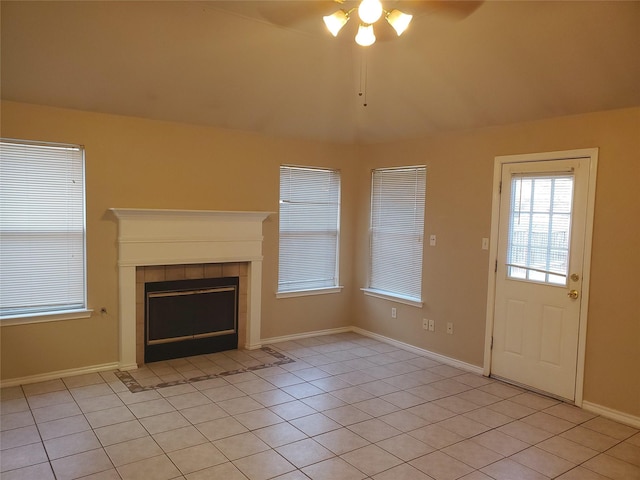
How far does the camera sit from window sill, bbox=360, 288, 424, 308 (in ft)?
16.2

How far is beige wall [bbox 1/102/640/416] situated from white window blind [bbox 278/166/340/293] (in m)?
0.12

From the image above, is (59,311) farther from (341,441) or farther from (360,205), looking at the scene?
(360,205)

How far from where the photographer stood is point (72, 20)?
297 cm

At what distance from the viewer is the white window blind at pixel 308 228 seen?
5176mm

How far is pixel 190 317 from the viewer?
4.61 m

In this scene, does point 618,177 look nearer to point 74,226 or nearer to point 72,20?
point 72,20

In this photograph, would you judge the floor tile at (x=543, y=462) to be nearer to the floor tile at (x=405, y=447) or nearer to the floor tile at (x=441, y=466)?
the floor tile at (x=441, y=466)

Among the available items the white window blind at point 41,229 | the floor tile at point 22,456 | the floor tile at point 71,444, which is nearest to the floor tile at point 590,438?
the floor tile at point 71,444

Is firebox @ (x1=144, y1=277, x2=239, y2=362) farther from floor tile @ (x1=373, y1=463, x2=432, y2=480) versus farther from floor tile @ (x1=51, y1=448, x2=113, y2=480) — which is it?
floor tile @ (x1=373, y1=463, x2=432, y2=480)

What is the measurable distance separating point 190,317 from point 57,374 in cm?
120

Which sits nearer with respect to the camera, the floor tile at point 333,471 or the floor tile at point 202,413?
the floor tile at point 333,471

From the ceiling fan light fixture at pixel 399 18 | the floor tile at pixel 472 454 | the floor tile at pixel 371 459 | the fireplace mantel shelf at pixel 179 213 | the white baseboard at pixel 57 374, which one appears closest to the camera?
the ceiling fan light fixture at pixel 399 18

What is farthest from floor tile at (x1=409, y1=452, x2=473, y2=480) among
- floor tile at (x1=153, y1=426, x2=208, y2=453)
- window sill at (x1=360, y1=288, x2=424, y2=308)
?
window sill at (x1=360, y1=288, x2=424, y2=308)

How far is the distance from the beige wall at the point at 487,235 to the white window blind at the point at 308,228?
347mm
